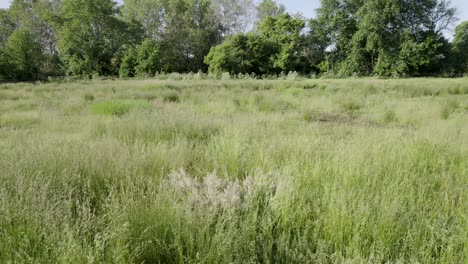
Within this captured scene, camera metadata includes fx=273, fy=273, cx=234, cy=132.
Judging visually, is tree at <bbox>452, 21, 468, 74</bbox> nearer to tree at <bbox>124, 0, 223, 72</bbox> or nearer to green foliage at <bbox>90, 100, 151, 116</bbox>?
tree at <bbox>124, 0, 223, 72</bbox>

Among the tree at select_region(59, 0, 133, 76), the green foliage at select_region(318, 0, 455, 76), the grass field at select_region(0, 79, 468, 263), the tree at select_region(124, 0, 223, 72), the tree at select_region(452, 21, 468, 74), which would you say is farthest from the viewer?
the tree at select_region(124, 0, 223, 72)

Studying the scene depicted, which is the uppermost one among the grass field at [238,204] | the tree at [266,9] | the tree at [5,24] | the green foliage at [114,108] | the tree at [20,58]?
the tree at [266,9]

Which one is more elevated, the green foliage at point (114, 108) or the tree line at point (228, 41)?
the tree line at point (228, 41)

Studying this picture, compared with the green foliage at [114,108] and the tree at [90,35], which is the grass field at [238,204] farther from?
the tree at [90,35]

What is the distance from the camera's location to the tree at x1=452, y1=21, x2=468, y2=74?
131 ft

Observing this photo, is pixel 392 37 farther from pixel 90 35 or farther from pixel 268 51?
pixel 90 35

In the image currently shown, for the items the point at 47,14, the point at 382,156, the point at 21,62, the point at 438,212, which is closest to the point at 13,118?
the point at 382,156

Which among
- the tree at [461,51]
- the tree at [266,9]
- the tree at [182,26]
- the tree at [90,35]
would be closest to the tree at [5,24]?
the tree at [90,35]

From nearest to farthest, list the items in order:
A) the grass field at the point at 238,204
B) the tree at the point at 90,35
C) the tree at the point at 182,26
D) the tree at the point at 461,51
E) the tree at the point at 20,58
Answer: the grass field at the point at 238,204
the tree at the point at 20,58
the tree at the point at 90,35
the tree at the point at 461,51
the tree at the point at 182,26

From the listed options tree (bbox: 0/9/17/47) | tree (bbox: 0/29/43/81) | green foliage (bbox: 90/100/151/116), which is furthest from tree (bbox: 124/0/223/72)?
green foliage (bbox: 90/100/151/116)

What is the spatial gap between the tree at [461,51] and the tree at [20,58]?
56853 millimetres

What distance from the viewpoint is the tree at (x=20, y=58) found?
30.7 m

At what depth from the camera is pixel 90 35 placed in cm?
3947

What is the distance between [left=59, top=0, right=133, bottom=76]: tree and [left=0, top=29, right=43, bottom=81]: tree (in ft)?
16.8
